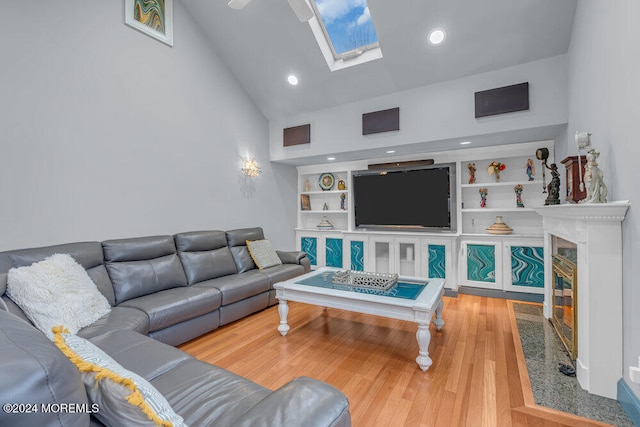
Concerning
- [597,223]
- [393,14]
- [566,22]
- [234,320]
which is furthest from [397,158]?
[234,320]

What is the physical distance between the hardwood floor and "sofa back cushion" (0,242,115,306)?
87 centimetres

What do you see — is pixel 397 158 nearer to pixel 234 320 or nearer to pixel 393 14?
pixel 393 14

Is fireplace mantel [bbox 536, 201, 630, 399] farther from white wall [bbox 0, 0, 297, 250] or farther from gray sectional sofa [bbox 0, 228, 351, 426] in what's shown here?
white wall [bbox 0, 0, 297, 250]

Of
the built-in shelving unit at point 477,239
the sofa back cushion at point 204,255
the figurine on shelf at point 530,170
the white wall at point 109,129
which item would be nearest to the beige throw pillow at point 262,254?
the sofa back cushion at point 204,255

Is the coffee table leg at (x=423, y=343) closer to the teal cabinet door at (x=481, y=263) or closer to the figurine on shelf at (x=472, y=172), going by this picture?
the teal cabinet door at (x=481, y=263)

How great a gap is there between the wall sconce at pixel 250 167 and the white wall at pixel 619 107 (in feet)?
12.7

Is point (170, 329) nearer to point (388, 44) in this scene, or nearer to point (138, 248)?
point (138, 248)

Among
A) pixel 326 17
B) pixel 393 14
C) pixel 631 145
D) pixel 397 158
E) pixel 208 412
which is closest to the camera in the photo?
pixel 208 412

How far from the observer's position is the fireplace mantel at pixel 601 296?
5.93 ft

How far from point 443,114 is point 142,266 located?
147 inches

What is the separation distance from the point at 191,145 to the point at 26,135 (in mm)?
1526

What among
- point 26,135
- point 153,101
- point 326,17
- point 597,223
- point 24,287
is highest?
point 326,17

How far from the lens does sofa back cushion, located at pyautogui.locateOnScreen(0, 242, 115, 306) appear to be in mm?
2086

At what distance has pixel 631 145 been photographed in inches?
67.4
